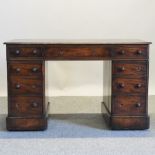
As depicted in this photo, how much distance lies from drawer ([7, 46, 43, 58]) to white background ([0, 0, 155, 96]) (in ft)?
4.50

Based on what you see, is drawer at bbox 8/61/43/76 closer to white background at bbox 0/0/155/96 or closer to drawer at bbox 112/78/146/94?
drawer at bbox 112/78/146/94

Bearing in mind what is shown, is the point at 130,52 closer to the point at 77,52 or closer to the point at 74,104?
the point at 77,52

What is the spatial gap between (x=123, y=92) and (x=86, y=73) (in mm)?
1447

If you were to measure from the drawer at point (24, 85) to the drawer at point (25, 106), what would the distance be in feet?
0.15

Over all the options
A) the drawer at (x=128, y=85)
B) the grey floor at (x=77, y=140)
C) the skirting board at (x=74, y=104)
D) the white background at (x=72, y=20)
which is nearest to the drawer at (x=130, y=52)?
the drawer at (x=128, y=85)

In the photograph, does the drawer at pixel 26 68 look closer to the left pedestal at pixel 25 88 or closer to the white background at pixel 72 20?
the left pedestal at pixel 25 88

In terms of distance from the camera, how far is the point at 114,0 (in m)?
4.11

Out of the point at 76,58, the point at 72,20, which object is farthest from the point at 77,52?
the point at 72,20

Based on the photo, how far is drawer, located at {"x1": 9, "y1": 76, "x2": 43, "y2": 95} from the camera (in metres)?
2.79

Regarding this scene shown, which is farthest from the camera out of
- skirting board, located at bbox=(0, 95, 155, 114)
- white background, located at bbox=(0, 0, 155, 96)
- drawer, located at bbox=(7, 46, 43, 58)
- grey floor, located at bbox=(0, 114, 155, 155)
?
white background, located at bbox=(0, 0, 155, 96)

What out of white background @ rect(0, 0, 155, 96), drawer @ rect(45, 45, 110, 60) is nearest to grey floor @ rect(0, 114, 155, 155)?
drawer @ rect(45, 45, 110, 60)

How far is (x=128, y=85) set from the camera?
283cm

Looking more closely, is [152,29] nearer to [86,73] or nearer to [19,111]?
[86,73]

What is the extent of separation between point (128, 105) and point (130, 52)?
1.37 feet
